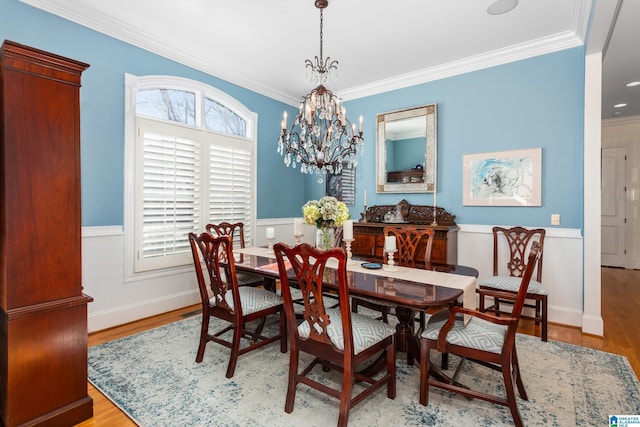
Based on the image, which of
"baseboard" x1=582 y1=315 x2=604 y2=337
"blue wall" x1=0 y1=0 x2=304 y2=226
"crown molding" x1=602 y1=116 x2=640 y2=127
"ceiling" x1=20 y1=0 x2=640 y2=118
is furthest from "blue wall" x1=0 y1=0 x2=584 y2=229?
Result: "crown molding" x1=602 y1=116 x2=640 y2=127

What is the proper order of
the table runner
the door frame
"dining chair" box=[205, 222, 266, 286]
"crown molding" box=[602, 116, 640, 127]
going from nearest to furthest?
the table runner < "dining chair" box=[205, 222, 266, 286] < "crown molding" box=[602, 116, 640, 127] < the door frame

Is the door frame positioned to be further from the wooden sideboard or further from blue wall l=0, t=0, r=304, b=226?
blue wall l=0, t=0, r=304, b=226

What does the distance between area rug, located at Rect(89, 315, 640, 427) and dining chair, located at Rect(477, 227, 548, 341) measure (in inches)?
19.1

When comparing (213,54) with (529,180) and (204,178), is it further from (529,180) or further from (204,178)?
(529,180)

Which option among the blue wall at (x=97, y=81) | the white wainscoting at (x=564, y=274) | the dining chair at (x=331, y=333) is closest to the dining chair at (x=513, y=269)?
the white wainscoting at (x=564, y=274)

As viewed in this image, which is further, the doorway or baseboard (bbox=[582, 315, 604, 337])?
the doorway

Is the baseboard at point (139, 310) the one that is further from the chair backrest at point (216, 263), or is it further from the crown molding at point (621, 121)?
the crown molding at point (621, 121)

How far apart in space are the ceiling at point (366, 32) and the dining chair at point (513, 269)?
1905 millimetres

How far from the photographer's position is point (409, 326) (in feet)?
8.27

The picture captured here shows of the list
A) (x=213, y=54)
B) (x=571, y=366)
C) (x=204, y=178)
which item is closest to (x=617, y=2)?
(x=571, y=366)

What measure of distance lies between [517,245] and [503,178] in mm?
795

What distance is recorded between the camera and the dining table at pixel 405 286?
1923mm

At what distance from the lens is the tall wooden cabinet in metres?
1.75

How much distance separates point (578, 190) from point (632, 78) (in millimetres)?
2383
